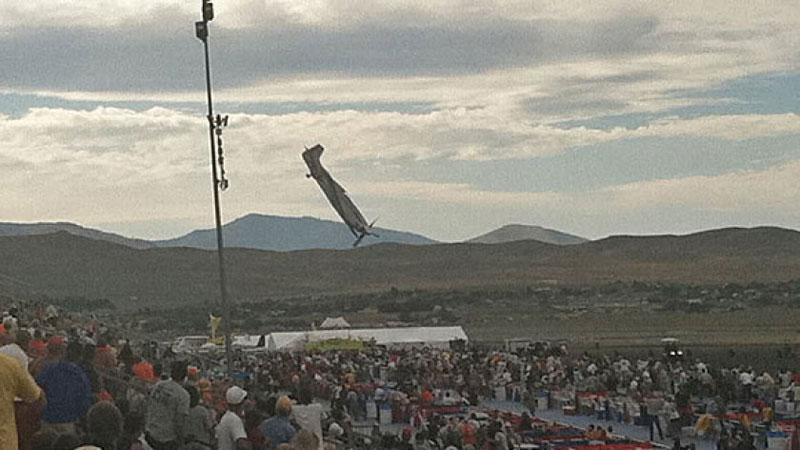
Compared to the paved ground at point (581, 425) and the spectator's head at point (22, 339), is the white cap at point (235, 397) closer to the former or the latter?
the spectator's head at point (22, 339)

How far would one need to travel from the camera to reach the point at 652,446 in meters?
24.6

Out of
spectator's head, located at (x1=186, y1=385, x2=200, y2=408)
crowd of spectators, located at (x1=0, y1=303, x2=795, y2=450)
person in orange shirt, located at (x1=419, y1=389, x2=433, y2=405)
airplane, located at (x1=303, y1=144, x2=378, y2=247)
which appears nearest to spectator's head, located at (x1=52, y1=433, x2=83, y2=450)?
crowd of spectators, located at (x1=0, y1=303, x2=795, y2=450)

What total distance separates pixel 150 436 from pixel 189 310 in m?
111

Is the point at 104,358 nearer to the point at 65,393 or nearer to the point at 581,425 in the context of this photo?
the point at 65,393

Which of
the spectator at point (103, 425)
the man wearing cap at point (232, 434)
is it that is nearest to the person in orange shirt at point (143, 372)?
the man wearing cap at point (232, 434)

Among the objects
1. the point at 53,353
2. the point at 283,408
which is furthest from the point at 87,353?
the point at 283,408

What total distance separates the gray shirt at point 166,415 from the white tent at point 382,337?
120ft

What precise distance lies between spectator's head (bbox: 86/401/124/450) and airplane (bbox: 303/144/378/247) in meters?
71.5

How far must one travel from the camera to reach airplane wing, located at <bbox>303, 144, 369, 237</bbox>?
8231 centimetres

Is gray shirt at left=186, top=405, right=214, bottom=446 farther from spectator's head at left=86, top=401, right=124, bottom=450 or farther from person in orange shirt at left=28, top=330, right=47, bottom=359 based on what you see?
person in orange shirt at left=28, top=330, right=47, bottom=359

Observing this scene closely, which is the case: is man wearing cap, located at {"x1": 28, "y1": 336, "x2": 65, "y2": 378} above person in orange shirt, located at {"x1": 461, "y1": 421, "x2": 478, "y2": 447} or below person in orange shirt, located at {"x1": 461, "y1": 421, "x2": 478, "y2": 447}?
above

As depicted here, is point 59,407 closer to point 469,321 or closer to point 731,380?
point 731,380

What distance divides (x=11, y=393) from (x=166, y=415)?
8.90ft

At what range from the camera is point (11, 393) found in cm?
866
